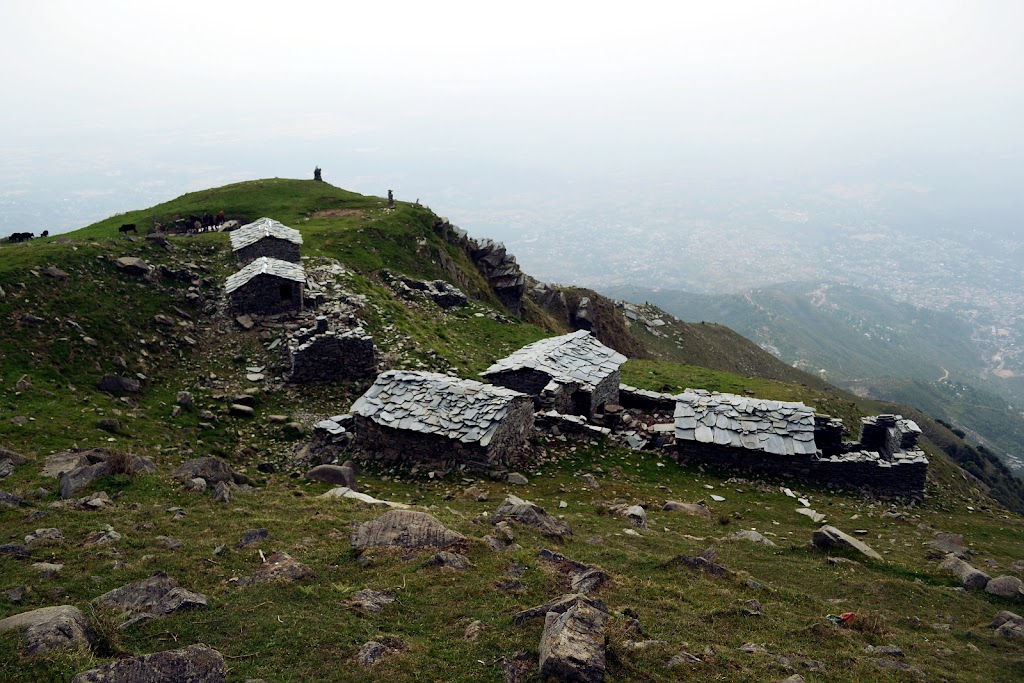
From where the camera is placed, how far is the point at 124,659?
29.2 ft

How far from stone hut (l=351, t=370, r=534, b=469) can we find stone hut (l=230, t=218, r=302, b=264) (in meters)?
19.5

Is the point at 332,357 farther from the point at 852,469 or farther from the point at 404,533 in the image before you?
the point at 852,469

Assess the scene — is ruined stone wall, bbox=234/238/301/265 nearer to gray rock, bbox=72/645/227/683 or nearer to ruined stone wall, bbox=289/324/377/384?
ruined stone wall, bbox=289/324/377/384

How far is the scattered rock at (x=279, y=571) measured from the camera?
12555mm

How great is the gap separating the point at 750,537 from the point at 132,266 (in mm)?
32928

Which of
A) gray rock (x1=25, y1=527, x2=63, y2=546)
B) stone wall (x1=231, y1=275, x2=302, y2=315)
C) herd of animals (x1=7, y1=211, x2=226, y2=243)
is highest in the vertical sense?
herd of animals (x1=7, y1=211, x2=226, y2=243)

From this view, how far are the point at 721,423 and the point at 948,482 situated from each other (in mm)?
17743

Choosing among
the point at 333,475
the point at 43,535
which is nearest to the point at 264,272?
the point at 333,475

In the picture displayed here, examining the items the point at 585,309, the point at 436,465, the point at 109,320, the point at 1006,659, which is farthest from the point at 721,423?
the point at 585,309

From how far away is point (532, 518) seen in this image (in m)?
17.0

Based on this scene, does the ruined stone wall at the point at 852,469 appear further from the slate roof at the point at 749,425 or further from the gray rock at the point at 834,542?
the gray rock at the point at 834,542

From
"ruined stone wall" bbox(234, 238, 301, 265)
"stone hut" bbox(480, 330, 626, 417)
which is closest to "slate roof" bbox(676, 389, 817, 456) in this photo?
"stone hut" bbox(480, 330, 626, 417)

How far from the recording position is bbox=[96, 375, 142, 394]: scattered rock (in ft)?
86.5

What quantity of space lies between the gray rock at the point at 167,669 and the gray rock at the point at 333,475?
12496 millimetres
